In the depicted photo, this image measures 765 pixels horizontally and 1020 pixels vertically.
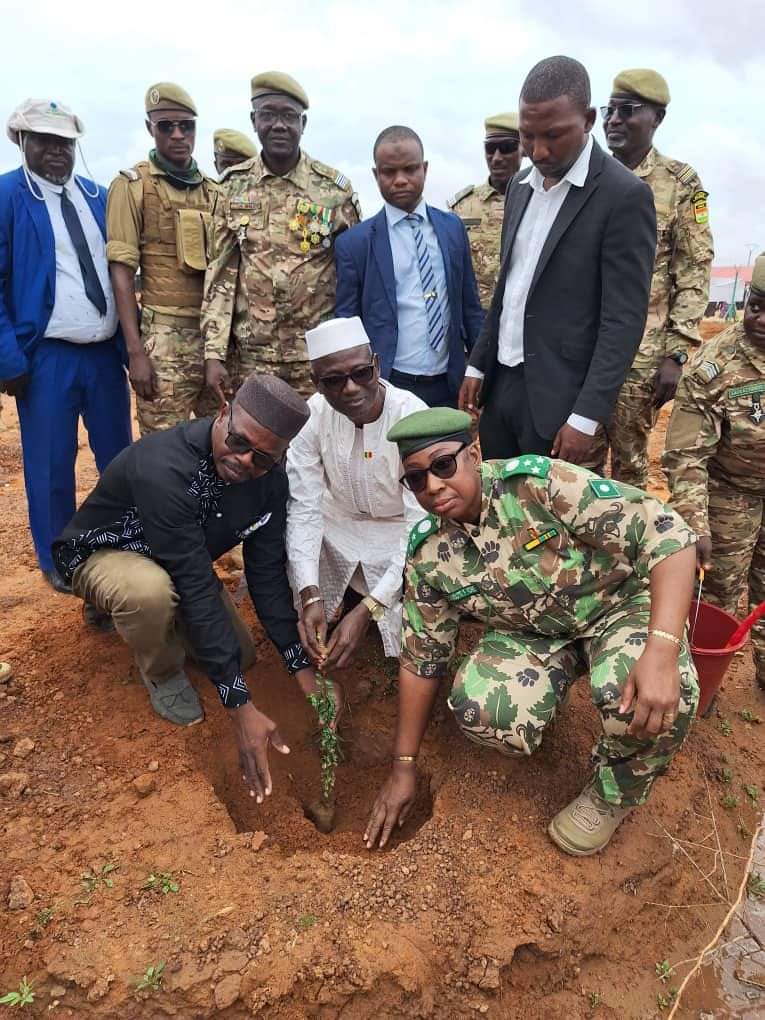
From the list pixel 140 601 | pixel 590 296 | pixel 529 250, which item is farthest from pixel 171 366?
pixel 590 296

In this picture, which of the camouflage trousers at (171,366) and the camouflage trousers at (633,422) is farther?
the camouflage trousers at (171,366)

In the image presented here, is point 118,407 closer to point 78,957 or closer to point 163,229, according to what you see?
point 163,229

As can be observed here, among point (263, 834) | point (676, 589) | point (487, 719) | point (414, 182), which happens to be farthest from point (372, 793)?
point (414, 182)

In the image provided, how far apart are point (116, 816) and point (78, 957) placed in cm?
50

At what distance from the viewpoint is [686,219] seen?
3.41 m

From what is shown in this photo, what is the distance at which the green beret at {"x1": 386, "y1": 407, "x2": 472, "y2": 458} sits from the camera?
204 centimetres

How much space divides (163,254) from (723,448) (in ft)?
9.74

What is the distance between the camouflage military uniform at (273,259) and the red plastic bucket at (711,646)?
2337 millimetres

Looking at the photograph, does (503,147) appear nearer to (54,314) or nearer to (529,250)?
(529,250)

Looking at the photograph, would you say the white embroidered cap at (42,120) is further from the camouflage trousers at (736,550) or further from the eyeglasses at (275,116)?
the camouflage trousers at (736,550)

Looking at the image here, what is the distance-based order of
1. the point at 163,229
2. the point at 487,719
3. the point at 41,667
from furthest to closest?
1. the point at 163,229
2. the point at 41,667
3. the point at 487,719

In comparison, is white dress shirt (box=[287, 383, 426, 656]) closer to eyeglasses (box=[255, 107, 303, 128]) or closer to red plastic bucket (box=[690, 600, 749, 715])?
red plastic bucket (box=[690, 600, 749, 715])

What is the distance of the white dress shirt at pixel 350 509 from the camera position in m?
2.92

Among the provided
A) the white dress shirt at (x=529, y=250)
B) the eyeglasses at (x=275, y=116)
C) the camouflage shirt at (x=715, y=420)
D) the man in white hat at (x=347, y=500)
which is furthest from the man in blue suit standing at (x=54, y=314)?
the camouflage shirt at (x=715, y=420)
